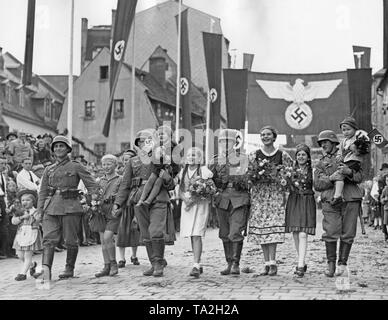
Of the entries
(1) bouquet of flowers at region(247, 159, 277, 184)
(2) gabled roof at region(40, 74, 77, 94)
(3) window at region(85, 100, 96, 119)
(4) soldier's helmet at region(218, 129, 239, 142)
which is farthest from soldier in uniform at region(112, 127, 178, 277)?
(2) gabled roof at region(40, 74, 77, 94)

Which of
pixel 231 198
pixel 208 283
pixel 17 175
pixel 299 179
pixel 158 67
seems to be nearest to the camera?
pixel 208 283

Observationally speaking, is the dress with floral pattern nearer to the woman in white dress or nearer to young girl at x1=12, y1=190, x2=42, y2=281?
the woman in white dress

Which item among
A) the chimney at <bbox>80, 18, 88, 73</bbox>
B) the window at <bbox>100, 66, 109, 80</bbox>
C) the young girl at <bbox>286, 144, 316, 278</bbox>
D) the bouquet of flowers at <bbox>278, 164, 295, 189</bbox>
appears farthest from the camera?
the chimney at <bbox>80, 18, 88, 73</bbox>

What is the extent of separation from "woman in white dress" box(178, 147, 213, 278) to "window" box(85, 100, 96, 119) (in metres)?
38.5

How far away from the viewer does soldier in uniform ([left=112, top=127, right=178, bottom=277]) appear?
9.19 m

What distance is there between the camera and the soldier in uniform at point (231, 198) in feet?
30.2

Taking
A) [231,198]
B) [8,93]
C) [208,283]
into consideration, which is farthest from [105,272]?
[8,93]

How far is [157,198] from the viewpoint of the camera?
30.3 feet

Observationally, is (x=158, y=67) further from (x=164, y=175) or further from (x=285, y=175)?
(x=285, y=175)


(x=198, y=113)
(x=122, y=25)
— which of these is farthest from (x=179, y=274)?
(x=198, y=113)

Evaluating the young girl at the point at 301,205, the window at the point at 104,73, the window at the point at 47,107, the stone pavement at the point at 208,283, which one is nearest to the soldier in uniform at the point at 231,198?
the stone pavement at the point at 208,283

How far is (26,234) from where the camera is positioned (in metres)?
9.47

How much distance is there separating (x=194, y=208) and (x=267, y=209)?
1.07 meters

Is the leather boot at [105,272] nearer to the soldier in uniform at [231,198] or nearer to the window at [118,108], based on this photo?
the soldier in uniform at [231,198]
